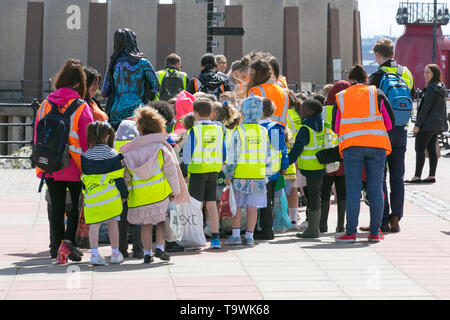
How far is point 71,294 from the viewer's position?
6.73 m

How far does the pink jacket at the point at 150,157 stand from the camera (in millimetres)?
8125

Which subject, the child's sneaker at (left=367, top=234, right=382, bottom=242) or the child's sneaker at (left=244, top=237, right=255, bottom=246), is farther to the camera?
the child's sneaker at (left=367, top=234, right=382, bottom=242)

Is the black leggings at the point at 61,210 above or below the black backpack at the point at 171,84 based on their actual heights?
below

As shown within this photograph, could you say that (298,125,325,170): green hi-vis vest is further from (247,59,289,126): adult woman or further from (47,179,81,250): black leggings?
(47,179,81,250): black leggings

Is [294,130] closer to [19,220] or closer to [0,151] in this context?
[19,220]

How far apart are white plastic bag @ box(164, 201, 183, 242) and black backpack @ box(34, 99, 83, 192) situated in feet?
3.58

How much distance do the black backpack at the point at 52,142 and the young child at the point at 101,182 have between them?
0.23 m

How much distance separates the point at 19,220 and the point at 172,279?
4.20 meters

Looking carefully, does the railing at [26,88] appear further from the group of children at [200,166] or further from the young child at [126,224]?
the young child at [126,224]

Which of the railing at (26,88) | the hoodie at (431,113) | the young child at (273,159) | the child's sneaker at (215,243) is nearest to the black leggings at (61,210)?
the child's sneaker at (215,243)

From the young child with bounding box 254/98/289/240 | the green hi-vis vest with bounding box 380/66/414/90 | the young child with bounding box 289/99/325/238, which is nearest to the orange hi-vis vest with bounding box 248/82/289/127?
the young child with bounding box 289/99/325/238

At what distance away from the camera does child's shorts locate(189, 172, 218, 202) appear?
9062 mm

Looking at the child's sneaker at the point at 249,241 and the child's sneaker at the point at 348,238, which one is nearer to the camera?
the child's sneaker at the point at 249,241

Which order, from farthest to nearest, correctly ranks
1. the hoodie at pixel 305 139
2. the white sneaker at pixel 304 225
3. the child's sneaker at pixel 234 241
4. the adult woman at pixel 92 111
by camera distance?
1. the white sneaker at pixel 304 225
2. the hoodie at pixel 305 139
3. the child's sneaker at pixel 234 241
4. the adult woman at pixel 92 111
